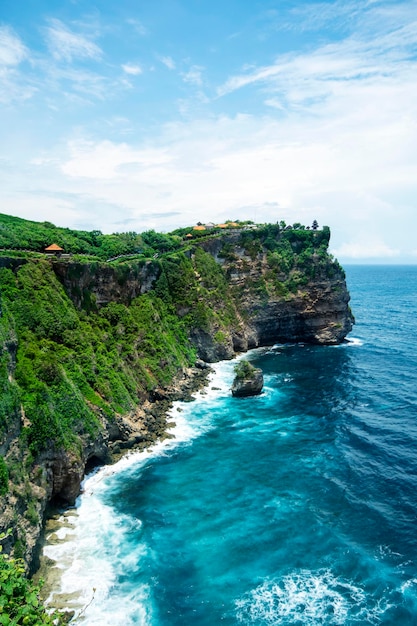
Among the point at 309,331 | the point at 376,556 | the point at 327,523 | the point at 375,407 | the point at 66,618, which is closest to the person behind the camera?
the point at 66,618

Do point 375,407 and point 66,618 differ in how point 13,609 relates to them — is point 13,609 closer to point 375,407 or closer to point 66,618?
point 66,618

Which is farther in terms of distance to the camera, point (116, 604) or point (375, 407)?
point (375, 407)

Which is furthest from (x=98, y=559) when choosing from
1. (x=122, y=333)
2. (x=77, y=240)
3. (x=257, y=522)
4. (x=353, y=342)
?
(x=353, y=342)

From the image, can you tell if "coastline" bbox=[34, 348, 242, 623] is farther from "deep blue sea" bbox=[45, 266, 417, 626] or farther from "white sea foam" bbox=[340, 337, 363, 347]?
"white sea foam" bbox=[340, 337, 363, 347]

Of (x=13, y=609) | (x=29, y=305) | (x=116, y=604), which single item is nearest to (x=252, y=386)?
(x=29, y=305)

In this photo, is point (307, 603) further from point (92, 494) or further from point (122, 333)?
point (122, 333)

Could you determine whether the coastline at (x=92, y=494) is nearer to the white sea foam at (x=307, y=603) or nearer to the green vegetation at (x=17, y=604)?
the green vegetation at (x=17, y=604)
